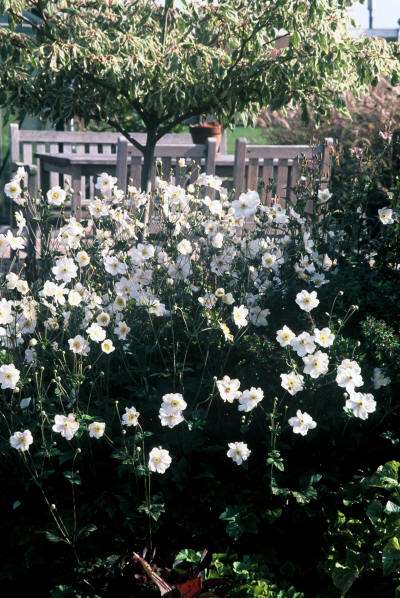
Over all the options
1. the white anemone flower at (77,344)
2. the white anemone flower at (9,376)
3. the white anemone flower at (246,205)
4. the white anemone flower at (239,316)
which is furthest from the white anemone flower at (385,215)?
the white anemone flower at (9,376)

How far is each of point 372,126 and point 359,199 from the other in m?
6.75

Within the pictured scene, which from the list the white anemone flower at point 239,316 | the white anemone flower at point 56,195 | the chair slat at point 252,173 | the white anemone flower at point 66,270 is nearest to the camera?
the white anemone flower at point 239,316

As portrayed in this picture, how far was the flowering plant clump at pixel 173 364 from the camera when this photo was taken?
9.17 ft

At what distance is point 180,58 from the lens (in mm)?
5605

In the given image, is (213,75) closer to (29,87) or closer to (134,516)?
(29,87)

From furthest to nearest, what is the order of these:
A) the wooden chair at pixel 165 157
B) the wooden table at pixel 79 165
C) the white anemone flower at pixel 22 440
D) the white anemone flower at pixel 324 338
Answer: the wooden table at pixel 79 165 < the wooden chair at pixel 165 157 < the white anemone flower at pixel 324 338 < the white anemone flower at pixel 22 440

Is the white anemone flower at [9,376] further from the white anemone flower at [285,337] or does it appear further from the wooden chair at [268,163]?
the wooden chair at [268,163]

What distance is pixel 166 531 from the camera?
9.53 feet

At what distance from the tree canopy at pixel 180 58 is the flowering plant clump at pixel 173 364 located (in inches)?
82.5

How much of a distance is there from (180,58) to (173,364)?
2.96 metres

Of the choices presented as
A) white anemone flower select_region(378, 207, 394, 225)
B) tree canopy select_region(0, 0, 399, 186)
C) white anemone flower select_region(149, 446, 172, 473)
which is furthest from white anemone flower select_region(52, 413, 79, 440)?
tree canopy select_region(0, 0, 399, 186)

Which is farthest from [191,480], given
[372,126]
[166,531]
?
[372,126]

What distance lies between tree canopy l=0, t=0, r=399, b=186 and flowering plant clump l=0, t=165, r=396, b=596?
6.88 feet

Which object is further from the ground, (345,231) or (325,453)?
(345,231)
